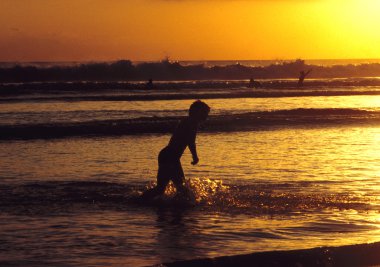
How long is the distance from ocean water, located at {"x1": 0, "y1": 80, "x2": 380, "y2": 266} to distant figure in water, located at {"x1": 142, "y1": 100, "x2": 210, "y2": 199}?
0.30 m

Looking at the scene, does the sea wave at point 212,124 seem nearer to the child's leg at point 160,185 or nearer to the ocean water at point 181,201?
the ocean water at point 181,201

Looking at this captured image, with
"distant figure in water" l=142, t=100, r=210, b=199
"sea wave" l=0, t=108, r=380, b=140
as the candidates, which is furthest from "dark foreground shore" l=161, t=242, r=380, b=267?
"sea wave" l=0, t=108, r=380, b=140

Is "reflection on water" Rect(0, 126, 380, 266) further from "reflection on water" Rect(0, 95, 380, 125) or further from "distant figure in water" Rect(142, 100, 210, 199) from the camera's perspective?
"reflection on water" Rect(0, 95, 380, 125)

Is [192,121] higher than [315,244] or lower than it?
higher

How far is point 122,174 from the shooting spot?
616 inches

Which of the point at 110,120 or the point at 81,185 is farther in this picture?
the point at 110,120

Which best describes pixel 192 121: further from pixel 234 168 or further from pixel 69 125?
pixel 69 125

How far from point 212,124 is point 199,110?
16.7 metres

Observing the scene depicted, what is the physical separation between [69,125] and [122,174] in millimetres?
12915

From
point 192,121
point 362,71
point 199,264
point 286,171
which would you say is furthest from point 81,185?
point 362,71

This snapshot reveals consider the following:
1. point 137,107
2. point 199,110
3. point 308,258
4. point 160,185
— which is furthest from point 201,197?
point 137,107

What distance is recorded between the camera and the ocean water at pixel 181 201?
9273mm

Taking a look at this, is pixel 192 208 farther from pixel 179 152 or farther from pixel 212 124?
pixel 212 124

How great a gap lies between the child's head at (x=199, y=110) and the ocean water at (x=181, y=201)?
53.4 inches
